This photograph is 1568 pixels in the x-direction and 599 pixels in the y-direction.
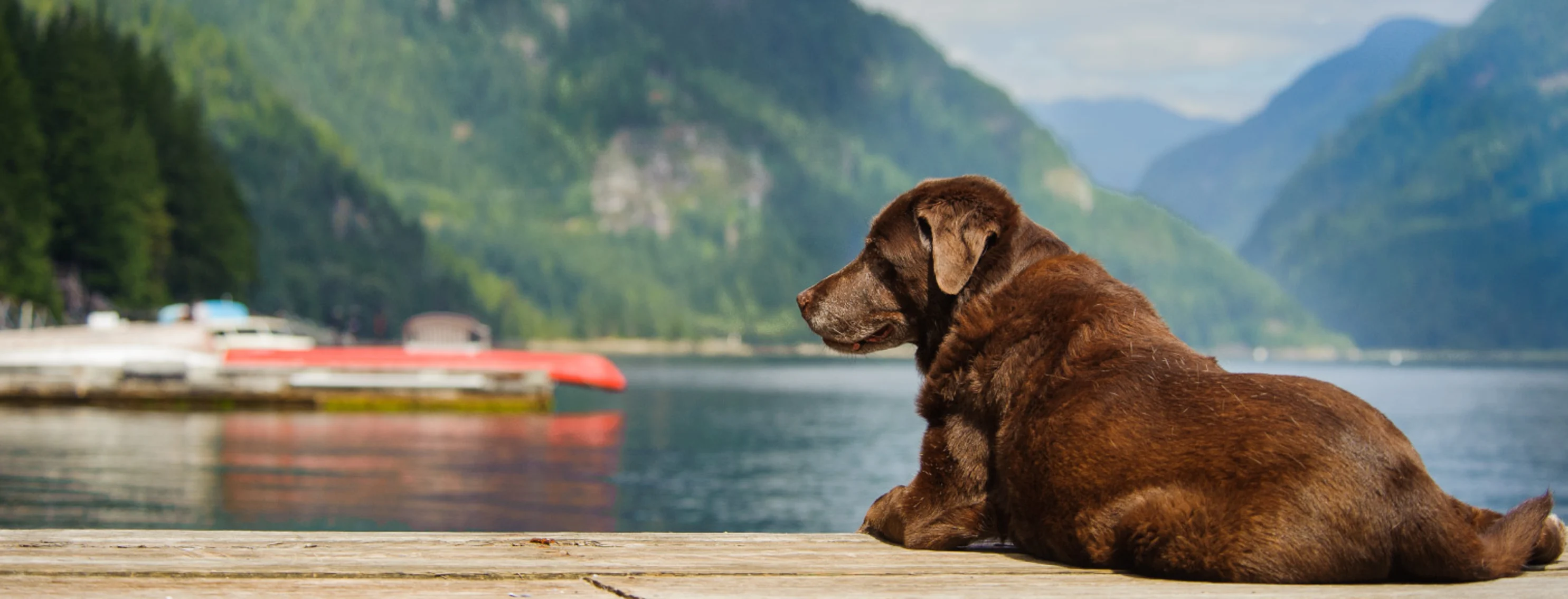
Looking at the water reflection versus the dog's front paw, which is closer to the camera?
the dog's front paw

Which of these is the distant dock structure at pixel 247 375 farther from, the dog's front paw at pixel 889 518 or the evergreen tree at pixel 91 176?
the dog's front paw at pixel 889 518

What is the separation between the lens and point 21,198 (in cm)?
7300

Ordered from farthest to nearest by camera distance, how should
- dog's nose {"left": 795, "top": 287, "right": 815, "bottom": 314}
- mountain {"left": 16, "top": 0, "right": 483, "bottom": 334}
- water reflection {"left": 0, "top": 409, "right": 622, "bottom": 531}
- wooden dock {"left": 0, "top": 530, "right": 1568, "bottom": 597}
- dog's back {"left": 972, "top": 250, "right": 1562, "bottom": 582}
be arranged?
mountain {"left": 16, "top": 0, "right": 483, "bottom": 334} < water reflection {"left": 0, "top": 409, "right": 622, "bottom": 531} < dog's nose {"left": 795, "top": 287, "right": 815, "bottom": 314} < dog's back {"left": 972, "top": 250, "right": 1562, "bottom": 582} < wooden dock {"left": 0, "top": 530, "right": 1568, "bottom": 597}

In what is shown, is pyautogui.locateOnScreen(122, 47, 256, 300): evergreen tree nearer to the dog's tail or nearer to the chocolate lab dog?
the chocolate lab dog

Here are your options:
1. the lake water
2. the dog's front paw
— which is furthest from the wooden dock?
the lake water

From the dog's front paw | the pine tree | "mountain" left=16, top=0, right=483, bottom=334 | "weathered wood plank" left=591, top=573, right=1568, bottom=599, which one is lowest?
"weathered wood plank" left=591, top=573, right=1568, bottom=599

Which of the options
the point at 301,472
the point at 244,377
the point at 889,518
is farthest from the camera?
the point at 244,377

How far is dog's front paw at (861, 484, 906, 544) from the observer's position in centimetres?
522

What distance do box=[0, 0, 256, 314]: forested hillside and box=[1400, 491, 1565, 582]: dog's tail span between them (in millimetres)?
74680

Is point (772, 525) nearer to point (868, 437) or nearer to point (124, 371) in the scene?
point (868, 437)

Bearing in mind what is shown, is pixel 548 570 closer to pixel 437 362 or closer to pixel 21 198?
pixel 437 362

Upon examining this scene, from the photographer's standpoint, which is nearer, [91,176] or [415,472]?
[415,472]

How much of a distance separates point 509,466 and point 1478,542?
116 feet

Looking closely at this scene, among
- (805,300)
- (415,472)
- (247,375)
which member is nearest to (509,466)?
(415,472)
